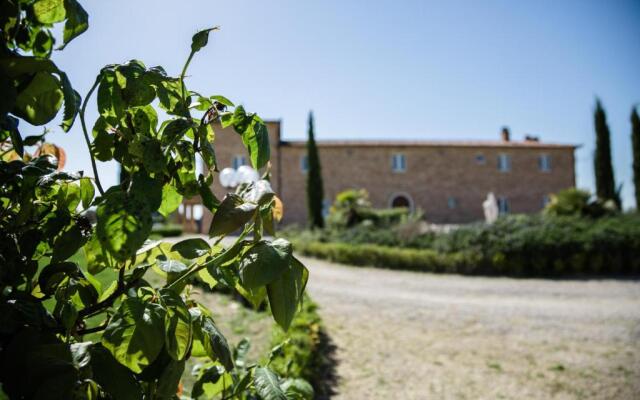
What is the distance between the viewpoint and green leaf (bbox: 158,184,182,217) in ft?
2.36

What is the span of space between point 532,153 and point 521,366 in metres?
27.5

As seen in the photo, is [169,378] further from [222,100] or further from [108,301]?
[222,100]

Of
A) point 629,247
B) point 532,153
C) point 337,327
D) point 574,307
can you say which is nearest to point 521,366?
point 337,327

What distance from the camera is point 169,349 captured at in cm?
58

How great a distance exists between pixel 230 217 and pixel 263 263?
0.31 ft

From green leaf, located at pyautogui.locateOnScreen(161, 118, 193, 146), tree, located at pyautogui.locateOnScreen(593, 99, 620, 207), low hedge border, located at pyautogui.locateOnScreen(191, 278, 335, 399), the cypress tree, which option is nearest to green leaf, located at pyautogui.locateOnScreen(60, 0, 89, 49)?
green leaf, located at pyautogui.locateOnScreen(161, 118, 193, 146)

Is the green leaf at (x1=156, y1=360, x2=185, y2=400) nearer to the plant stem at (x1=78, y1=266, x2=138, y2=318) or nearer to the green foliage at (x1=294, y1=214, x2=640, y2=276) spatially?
the plant stem at (x1=78, y1=266, x2=138, y2=318)

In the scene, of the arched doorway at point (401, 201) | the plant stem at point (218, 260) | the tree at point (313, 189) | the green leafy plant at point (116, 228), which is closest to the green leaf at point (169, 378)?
the green leafy plant at point (116, 228)

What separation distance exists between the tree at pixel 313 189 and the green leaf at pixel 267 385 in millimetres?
20055

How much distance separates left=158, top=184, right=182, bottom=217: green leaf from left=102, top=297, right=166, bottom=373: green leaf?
0.68 feet

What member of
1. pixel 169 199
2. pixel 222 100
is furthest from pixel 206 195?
pixel 222 100

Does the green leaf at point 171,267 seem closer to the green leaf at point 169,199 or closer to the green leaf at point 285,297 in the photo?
the green leaf at point 169,199

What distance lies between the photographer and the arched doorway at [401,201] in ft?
90.7

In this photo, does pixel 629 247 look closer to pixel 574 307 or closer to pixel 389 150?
pixel 574 307
